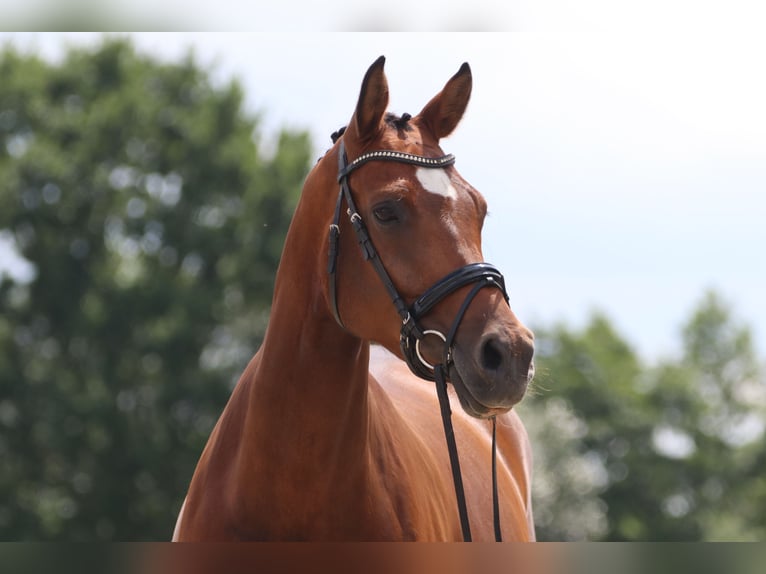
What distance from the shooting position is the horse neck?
3736 millimetres

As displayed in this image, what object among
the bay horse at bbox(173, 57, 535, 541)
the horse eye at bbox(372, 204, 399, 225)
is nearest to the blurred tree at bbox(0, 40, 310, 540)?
the bay horse at bbox(173, 57, 535, 541)

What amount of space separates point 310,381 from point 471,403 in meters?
0.70

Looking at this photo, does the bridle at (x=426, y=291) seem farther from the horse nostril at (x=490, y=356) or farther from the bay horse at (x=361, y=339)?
the horse nostril at (x=490, y=356)

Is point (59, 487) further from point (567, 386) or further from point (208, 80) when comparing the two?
point (567, 386)

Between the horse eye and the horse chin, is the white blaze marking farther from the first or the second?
the horse chin

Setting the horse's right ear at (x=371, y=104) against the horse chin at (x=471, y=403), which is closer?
the horse chin at (x=471, y=403)

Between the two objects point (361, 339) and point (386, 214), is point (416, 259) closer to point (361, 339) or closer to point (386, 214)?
point (386, 214)

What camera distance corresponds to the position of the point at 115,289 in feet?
80.9

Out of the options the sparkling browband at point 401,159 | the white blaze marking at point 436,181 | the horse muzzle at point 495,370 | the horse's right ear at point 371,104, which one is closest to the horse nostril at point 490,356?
the horse muzzle at point 495,370

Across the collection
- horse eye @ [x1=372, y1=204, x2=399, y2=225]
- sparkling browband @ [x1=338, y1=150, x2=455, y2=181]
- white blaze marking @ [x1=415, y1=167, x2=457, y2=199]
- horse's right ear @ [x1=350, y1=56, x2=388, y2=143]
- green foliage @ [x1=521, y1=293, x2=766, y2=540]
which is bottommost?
green foliage @ [x1=521, y1=293, x2=766, y2=540]

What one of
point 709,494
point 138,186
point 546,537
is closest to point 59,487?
point 138,186

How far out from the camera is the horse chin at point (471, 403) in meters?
3.35

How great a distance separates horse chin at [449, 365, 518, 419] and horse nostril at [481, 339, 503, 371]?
11 centimetres

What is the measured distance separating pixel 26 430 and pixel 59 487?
1650mm
